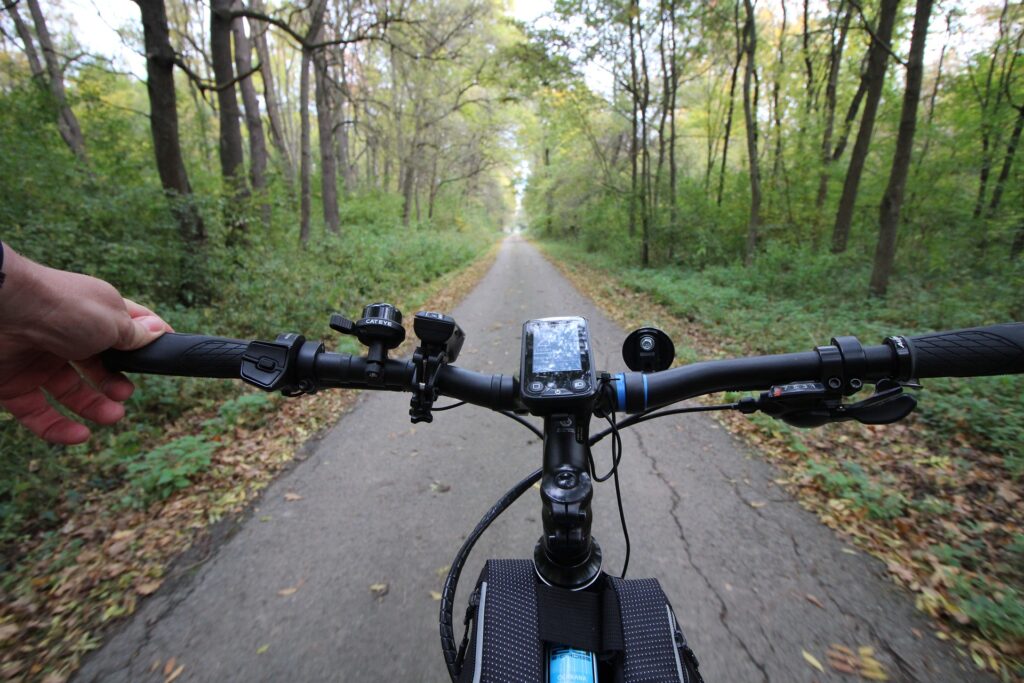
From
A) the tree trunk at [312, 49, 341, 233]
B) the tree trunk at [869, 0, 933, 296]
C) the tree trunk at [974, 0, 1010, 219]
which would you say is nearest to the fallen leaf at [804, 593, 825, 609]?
the tree trunk at [869, 0, 933, 296]

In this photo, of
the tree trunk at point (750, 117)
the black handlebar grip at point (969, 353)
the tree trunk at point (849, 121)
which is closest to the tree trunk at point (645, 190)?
the tree trunk at point (750, 117)

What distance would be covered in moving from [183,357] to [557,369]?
1.04 meters

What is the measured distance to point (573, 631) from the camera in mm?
915

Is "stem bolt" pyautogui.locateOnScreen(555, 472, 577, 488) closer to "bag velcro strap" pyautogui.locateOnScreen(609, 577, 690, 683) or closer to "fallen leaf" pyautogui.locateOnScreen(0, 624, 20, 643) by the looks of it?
"bag velcro strap" pyautogui.locateOnScreen(609, 577, 690, 683)

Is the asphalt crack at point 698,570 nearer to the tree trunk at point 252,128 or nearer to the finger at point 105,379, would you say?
the finger at point 105,379

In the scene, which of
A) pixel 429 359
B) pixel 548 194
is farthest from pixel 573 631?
pixel 548 194

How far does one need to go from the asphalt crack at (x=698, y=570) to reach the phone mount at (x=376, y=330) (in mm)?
2545

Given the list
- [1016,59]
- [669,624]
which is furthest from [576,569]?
[1016,59]

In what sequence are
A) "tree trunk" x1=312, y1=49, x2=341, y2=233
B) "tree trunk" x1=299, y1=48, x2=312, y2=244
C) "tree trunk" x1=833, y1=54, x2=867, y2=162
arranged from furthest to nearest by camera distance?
"tree trunk" x1=312, y1=49, x2=341, y2=233
"tree trunk" x1=833, y1=54, x2=867, y2=162
"tree trunk" x1=299, y1=48, x2=312, y2=244

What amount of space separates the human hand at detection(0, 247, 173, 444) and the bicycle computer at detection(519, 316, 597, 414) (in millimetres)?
925

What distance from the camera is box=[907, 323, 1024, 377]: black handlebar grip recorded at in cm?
110

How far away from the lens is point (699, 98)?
924 inches

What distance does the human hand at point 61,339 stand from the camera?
1001 millimetres

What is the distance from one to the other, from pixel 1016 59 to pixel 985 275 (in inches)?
214
